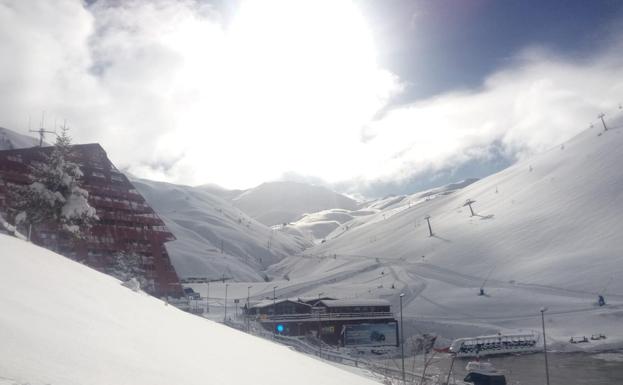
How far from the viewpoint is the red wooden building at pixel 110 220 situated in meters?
61.4

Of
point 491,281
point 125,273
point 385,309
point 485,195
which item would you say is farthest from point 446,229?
point 125,273

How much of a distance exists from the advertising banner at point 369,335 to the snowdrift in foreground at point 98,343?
62239mm

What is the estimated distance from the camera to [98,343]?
279 inches

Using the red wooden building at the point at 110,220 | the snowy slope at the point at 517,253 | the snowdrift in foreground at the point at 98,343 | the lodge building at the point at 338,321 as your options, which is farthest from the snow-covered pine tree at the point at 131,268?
the snowdrift in foreground at the point at 98,343

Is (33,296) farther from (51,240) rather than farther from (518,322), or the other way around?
(518,322)

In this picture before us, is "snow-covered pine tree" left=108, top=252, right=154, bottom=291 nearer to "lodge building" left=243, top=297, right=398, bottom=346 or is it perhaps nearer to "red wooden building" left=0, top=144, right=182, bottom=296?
"red wooden building" left=0, top=144, right=182, bottom=296

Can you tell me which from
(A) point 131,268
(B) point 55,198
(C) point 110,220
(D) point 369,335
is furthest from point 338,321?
(B) point 55,198

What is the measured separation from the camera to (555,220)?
407 feet

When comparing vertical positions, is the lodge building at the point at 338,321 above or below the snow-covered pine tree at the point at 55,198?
below

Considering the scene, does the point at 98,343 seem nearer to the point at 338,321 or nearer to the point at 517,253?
the point at 338,321

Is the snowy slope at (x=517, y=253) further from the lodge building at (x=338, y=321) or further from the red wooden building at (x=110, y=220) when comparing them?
the red wooden building at (x=110, y=220)

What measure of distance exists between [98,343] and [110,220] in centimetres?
6655

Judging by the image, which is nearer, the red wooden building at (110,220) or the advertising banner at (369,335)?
the red wooden building at (110,220)

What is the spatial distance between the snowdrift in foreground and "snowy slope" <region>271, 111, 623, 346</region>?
226ft
